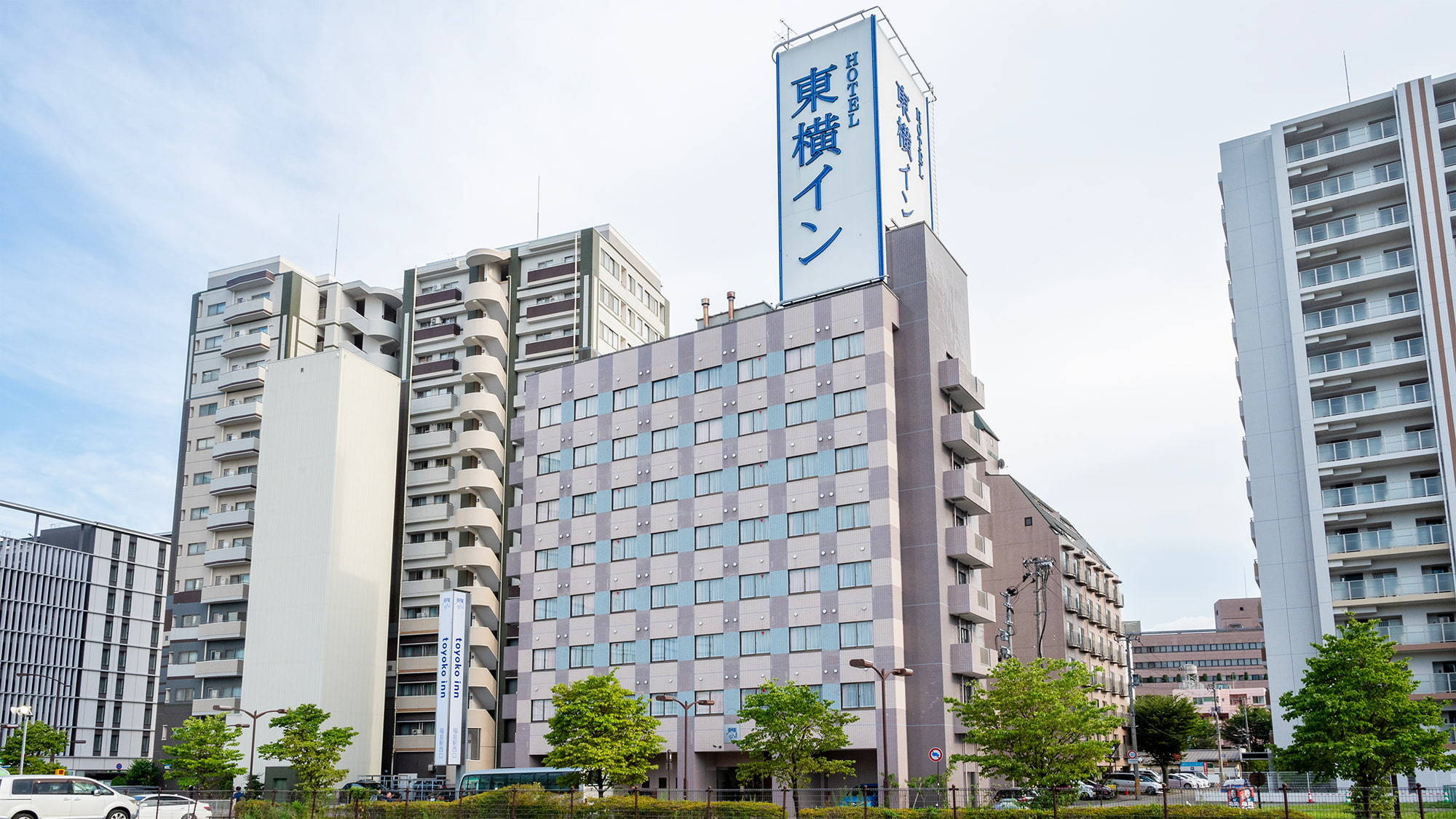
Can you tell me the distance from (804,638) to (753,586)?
4710 mm

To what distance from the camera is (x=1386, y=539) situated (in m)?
74.8

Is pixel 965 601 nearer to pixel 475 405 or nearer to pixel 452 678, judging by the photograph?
pixel 452 678

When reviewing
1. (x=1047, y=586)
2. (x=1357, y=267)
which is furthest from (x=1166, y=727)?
(x=1357, y=267)

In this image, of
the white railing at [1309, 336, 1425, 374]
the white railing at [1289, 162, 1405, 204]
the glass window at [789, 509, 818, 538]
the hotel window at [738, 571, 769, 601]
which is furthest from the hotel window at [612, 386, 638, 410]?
the white railing at [1289, 162, 1405, 204]

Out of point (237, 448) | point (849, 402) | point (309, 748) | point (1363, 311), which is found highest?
point (1363, 311)

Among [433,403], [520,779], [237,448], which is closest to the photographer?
[520,779]

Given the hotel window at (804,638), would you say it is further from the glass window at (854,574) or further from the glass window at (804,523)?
the glass window at (804,523)

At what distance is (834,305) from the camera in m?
71.8

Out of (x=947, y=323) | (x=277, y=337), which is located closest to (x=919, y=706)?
(x=947, y=323)

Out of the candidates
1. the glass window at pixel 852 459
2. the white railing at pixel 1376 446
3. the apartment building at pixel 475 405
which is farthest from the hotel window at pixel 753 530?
the white railing at pixel 1376 446

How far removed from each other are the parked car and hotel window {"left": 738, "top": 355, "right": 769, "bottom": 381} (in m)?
42.0

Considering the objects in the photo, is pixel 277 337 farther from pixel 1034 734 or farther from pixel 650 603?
pixel 1034 734

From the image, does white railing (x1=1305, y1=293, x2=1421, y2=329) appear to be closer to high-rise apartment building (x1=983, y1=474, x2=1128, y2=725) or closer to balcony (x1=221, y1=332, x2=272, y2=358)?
high-rise apartment building (x1=983, y1=474, x2=1128, y2=725)

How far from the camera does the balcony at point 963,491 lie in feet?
230
